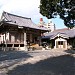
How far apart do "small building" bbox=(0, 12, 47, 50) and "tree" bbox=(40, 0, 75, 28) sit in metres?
11.2

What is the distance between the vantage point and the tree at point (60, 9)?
21.3 metres

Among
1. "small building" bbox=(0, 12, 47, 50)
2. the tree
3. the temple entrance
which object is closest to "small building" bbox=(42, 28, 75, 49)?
the temple entrance

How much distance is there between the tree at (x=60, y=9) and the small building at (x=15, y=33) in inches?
442

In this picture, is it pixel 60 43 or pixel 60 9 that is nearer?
pixel 60 9

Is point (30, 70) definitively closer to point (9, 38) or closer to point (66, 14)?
point (66, 14)

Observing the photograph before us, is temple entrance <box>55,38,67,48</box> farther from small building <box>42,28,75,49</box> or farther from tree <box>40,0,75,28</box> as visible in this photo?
tree <box>40,0,75,28</box>

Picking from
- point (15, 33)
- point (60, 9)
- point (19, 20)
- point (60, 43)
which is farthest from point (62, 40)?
point (60, 9)

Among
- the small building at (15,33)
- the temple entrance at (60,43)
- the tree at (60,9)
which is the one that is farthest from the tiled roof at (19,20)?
the tree at (60,9)

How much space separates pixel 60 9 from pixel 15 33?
15070mm

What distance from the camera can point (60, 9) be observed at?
21781 mm

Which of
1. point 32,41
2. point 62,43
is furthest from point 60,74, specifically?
point 62,43

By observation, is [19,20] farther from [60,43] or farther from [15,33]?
[60,43]

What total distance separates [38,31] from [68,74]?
27.6 meters

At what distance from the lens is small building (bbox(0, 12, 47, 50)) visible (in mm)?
33844
